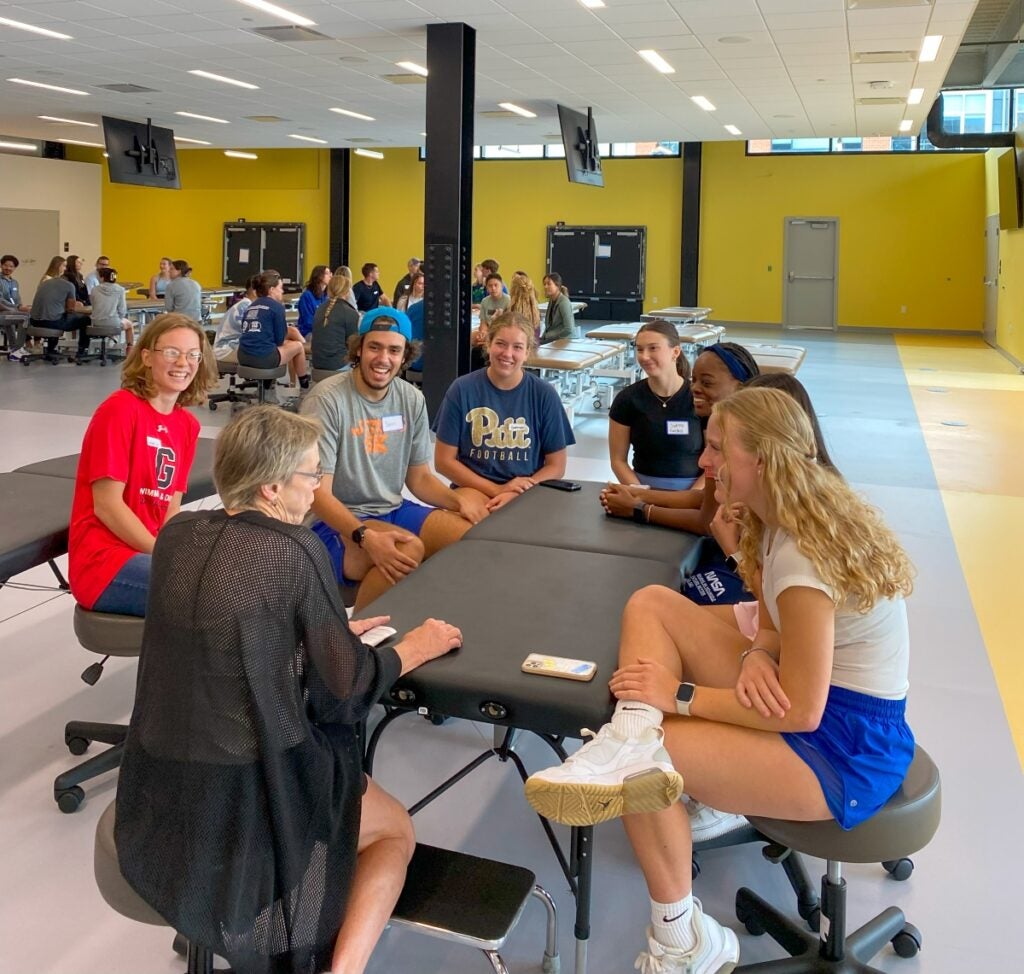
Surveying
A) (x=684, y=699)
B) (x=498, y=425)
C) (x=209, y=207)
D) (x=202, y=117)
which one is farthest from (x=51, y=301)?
(x=684, y=699)

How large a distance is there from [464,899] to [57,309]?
11314 millimetres

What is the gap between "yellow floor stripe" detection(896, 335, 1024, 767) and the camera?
12.6ft

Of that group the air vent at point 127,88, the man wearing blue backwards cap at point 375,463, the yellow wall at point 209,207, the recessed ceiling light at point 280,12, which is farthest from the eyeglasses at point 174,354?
the yellow wall at point 209,207

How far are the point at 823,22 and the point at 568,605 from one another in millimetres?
6965

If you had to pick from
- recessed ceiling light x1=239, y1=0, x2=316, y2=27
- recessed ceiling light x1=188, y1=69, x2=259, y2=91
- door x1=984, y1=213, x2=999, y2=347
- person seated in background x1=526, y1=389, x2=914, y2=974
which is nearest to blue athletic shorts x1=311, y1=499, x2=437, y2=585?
person seated in background x1=526, y1=389, x2=914, y2=974

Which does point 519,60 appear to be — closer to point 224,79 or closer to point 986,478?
point 224,79

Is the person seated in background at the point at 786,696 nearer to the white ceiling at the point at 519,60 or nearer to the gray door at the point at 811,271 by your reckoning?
the white ceiling at the point at 519,60

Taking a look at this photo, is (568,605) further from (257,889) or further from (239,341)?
(239,341)

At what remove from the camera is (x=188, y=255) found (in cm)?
2092

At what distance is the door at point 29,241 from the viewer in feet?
62.1

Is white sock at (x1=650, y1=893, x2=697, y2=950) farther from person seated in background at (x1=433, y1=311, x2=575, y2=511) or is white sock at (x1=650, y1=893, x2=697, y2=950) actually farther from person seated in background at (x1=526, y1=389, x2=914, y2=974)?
person seated in background at (x1=433, y1=311, x2=575, y2=511)

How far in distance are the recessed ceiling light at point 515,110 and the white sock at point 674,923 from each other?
11.4 meters

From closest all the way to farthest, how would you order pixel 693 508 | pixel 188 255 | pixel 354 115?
pixel 693 508 → pixel 354 115 → pixel 188 255

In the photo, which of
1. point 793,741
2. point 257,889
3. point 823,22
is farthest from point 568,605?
point 823,22
